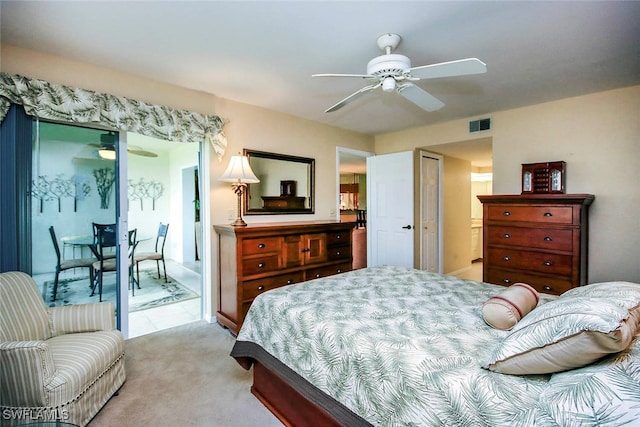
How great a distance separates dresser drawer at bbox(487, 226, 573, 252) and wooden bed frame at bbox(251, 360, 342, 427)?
270 cm

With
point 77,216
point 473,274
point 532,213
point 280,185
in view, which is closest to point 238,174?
point 280,185

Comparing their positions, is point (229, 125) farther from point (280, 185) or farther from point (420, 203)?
point (420, 203)

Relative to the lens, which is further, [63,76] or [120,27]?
[63,76]

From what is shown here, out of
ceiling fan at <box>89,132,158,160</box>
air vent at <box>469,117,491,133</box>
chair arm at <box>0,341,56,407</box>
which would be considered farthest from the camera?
air vent at <box>469,117,491,133</box>

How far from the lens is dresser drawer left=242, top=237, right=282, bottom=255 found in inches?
116

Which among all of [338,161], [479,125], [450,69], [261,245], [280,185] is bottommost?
[261,245]

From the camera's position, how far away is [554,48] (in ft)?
7.49

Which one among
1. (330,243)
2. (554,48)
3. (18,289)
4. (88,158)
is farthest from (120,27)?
(554,48)

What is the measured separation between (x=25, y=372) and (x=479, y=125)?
15.4ft

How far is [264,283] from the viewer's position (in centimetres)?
309

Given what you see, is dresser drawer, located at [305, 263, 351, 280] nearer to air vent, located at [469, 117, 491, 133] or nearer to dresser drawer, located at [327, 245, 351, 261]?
dresser drawer, located at [327, 245, 351, 261]

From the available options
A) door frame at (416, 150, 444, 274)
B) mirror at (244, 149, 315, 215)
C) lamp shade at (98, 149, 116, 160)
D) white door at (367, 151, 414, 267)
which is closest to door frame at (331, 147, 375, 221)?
white door at (367, 151, 414, 267)

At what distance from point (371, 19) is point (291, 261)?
7.50 ft

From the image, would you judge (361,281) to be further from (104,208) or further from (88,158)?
(88,158)
